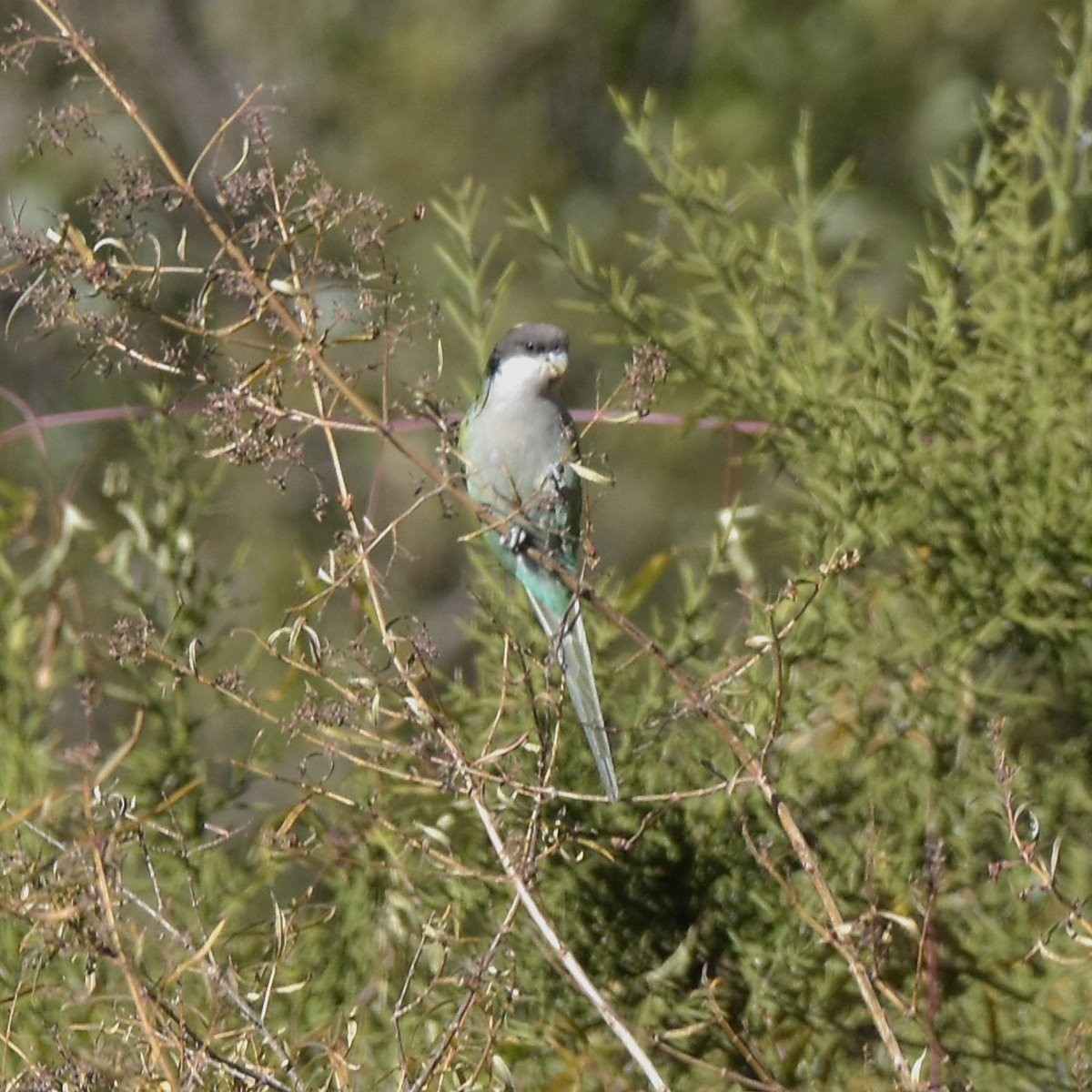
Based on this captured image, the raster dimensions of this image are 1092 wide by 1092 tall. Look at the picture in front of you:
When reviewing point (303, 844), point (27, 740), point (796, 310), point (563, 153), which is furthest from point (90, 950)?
point (563, 153)

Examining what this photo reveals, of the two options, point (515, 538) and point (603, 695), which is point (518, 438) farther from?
point (515, 538)

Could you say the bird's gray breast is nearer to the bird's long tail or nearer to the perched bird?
the perched bird

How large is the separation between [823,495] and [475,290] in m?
0.31

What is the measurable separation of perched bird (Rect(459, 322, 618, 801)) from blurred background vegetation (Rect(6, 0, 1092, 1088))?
1.3 inches

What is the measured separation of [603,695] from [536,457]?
32 cm

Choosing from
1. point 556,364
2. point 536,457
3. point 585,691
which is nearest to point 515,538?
point 585,691

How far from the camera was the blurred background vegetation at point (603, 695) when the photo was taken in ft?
2.71

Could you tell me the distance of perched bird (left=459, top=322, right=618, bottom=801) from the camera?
1145 mm

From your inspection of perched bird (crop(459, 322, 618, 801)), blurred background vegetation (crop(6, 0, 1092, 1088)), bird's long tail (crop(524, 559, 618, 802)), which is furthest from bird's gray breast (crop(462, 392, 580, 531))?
bird's long tail (crop(524, 559, 618, 802))

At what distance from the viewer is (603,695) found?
49.0 inches

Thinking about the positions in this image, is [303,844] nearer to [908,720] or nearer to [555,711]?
→ [555,711]

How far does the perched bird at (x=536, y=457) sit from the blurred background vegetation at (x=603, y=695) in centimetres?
3

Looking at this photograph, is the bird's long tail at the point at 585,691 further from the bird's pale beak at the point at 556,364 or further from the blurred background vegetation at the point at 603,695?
the bird's pale beak at the point at 556,364

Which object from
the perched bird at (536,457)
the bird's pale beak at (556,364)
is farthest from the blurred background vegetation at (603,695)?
the bird's pale beak at (556,364)
